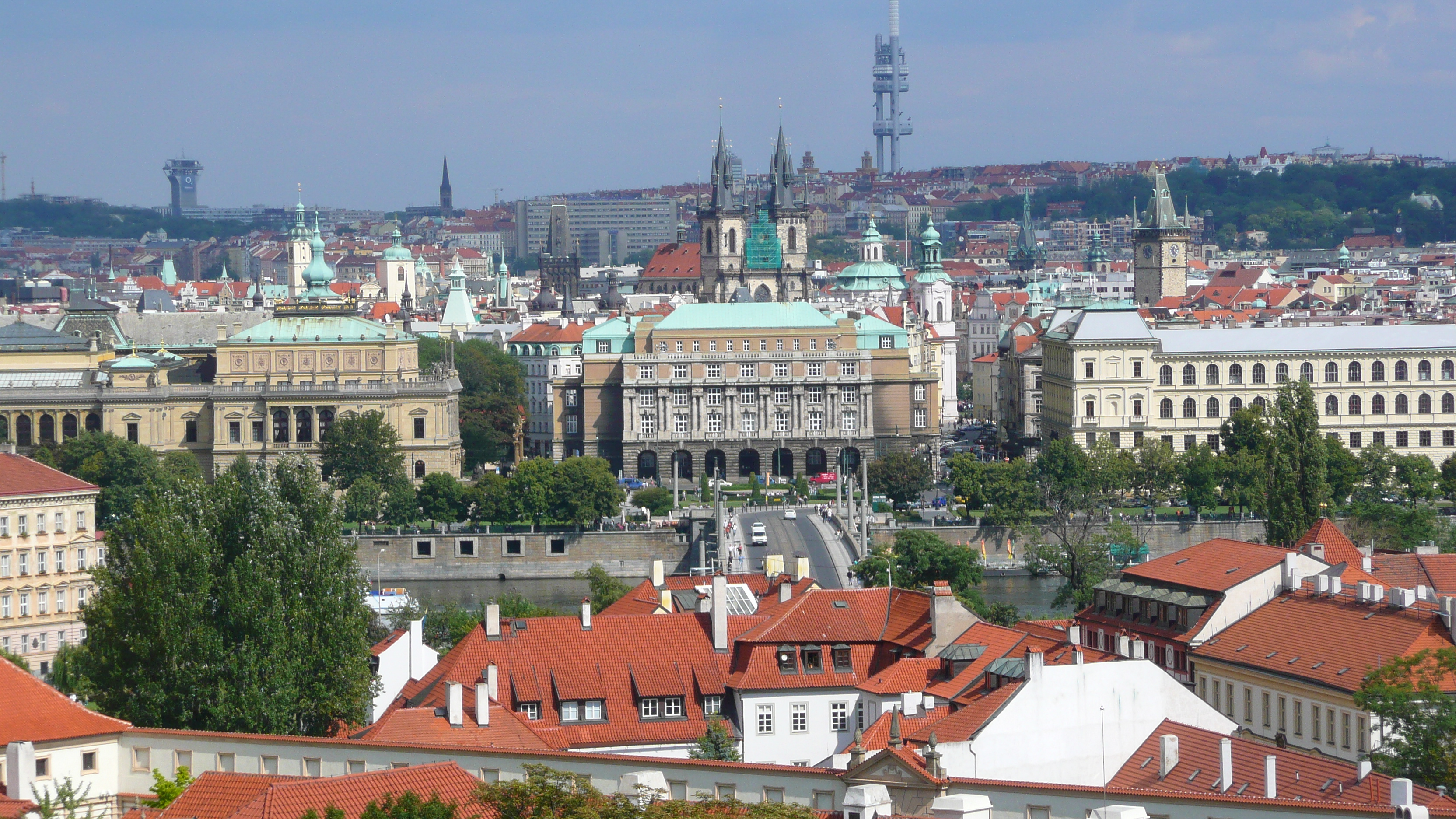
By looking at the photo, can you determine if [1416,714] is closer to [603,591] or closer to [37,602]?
[603,591]

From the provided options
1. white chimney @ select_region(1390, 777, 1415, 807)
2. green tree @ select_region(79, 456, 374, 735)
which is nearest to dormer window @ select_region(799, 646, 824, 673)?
green tree @ select_region(79, 456, 374, 735)

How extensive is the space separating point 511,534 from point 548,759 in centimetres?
7110

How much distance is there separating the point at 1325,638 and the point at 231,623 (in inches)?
729

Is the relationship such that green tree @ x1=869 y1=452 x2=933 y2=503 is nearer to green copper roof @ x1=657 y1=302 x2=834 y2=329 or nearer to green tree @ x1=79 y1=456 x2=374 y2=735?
green copper roof @ x1=657 y1=302 x2=834 y2=329

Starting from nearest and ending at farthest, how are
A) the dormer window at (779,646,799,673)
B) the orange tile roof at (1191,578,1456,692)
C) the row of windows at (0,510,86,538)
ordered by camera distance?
the orange tile roof at (1191,578,1456,692)
the dormer window at (779,646,799,673)
the row of windows at (0,510,86,538)

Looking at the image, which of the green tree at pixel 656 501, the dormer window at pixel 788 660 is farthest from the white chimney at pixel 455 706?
the green tree at pixel 656 501

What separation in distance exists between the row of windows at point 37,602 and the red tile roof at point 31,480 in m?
2.64

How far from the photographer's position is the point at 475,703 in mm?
41000

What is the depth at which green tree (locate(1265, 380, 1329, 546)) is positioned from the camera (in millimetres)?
79750

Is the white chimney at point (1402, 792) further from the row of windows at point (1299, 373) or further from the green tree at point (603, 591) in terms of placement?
the row of windows at point (1299, 373)

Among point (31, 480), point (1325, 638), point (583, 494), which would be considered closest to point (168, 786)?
point (1325, 638)

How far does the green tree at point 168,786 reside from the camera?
1379 inches

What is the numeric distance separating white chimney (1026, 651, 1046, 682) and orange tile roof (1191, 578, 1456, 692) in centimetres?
715

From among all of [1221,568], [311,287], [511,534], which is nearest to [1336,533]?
[1221,568]
